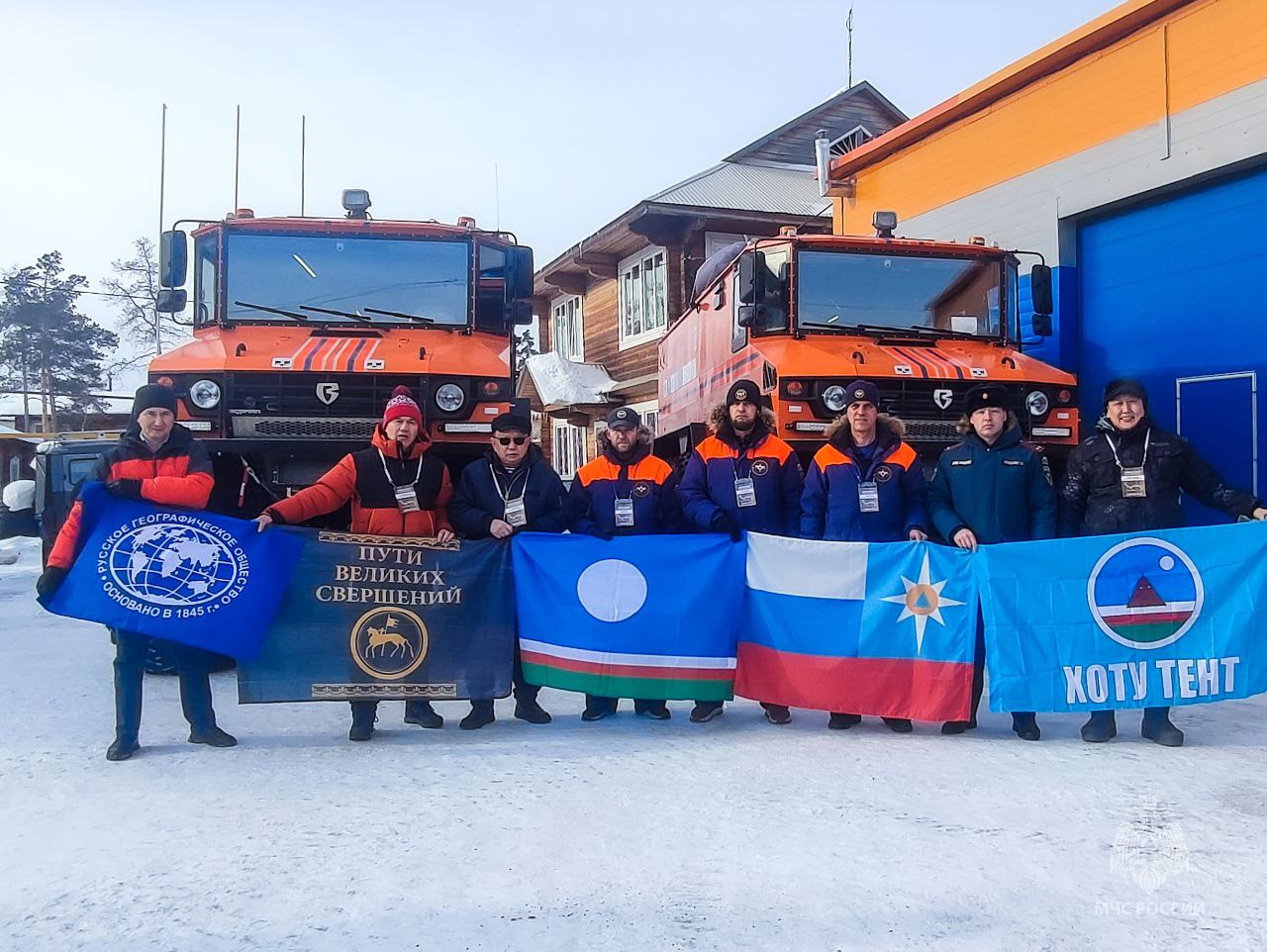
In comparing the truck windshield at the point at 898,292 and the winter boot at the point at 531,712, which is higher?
the truck windshield at the point at 898,292

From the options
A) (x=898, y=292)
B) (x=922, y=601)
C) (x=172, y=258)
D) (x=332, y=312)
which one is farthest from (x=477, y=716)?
(x=898, y=292)

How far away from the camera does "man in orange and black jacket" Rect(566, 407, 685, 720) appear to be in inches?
223

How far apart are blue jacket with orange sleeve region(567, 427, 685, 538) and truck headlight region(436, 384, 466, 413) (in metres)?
1.71

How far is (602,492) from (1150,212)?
726 cm

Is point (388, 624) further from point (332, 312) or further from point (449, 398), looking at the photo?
point (332, 312)

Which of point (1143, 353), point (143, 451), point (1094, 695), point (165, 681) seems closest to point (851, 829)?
point (1094, 695)

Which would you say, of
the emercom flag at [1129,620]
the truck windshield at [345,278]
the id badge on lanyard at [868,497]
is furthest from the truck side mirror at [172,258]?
the emercom flag at [1129,620]

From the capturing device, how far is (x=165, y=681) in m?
6.82

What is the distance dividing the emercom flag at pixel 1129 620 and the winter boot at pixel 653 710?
1731 millimetres

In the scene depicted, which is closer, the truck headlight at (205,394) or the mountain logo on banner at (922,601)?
the mountain logo on banner at (922,601)

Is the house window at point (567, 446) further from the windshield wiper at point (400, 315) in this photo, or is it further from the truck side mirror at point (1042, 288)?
the windshield wiper at point (400, 315)

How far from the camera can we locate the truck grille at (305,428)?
6.89 m

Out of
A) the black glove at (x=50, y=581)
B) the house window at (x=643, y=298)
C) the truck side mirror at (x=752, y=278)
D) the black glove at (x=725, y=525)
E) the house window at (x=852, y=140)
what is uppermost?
the house window at (x=852, y=140)

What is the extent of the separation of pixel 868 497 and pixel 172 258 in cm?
549
